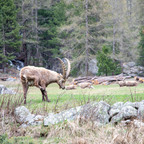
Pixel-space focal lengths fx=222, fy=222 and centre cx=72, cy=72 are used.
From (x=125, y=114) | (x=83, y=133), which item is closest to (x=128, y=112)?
(x=125, y=114)

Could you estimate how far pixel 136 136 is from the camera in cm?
534

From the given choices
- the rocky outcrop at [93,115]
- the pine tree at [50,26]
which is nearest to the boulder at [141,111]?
the rocky outcrop at [93,115]

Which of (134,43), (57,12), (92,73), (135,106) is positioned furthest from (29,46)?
(135,106)

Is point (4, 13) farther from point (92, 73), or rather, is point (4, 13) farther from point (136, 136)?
point (136, 136)

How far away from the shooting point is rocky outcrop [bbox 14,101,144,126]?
21.3 ft

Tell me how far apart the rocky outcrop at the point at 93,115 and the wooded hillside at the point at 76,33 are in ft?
69.7

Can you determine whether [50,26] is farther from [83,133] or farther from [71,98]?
[83,133]

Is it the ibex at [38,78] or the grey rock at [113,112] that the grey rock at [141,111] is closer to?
the grey rock at [113,112]

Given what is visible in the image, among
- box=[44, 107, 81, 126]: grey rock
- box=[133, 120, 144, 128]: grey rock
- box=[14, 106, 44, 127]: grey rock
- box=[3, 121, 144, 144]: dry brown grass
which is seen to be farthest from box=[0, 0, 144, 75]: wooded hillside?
→ box=[3, 121, 144, 144]: dry brown grass

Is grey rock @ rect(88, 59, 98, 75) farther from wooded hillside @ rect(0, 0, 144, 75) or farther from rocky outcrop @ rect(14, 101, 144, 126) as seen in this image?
rocky outcrop @ rect(14, 101, 144, 126)

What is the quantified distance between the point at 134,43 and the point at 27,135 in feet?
121

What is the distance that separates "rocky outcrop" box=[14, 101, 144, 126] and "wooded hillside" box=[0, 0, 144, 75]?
21.2 m

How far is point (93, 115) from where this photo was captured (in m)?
6.45

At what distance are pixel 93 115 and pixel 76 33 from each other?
28.7m
